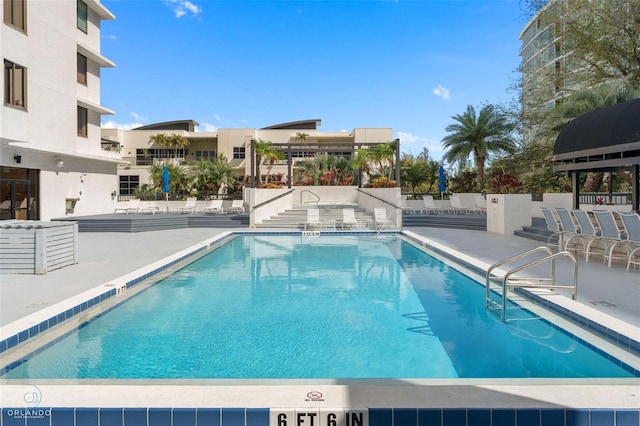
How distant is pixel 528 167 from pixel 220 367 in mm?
22837

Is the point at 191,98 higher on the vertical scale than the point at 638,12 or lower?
higher

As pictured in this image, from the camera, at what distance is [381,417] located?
2773 mm

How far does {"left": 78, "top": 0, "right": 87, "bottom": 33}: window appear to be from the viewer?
794 inches

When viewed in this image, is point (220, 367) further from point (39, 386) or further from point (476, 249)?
point (476, 249)

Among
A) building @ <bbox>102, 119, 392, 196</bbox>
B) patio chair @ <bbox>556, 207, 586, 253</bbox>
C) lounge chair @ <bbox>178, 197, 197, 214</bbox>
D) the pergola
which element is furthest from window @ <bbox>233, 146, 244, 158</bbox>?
patio chair @ <bbox>556, 207, 586, 253</bbox>

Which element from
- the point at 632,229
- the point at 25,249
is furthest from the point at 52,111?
the point at 632,229

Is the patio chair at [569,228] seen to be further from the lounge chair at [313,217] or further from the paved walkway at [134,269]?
the lounge chair at [313,217]

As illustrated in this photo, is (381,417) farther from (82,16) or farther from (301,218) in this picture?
(82,16)

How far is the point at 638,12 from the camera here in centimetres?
1357

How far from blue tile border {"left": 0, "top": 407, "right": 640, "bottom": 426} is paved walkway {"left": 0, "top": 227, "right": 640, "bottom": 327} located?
2424 mm

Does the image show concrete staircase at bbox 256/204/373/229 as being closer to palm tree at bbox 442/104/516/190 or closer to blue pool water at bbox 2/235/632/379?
blue pool water at bbox 2/235/632/379

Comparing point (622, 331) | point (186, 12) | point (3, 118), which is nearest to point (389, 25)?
point (186, 12)

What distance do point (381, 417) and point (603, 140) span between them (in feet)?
36.8

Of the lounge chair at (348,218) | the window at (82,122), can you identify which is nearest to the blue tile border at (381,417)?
the lounge chair at (348,218)
